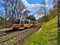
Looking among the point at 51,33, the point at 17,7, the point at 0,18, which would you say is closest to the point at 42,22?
the point at 51,33

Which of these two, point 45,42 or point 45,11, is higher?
point 45,11

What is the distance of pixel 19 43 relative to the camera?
7.64 meters

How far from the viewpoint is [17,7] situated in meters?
6.02

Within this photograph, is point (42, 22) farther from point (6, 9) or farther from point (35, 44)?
point (6, 9)

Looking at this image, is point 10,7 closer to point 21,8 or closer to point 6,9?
point 6,9

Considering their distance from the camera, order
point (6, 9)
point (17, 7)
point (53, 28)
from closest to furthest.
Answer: point (6, 9)
point (17, 7)
point (53, 28)

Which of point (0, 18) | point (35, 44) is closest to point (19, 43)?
point (35, 44)

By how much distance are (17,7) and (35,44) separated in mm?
1382

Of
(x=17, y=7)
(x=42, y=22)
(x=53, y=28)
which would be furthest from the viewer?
(x=42, y=22)

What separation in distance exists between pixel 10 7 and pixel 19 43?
88.6 inches

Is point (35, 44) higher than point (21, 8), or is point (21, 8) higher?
point (21, 8)

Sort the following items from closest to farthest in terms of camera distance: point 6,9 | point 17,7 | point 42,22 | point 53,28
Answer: point 6,9 < point 17,7 < point 53,28 < point 42,22

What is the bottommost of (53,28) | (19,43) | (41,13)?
(19,43)

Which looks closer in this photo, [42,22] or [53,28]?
[53,28]
